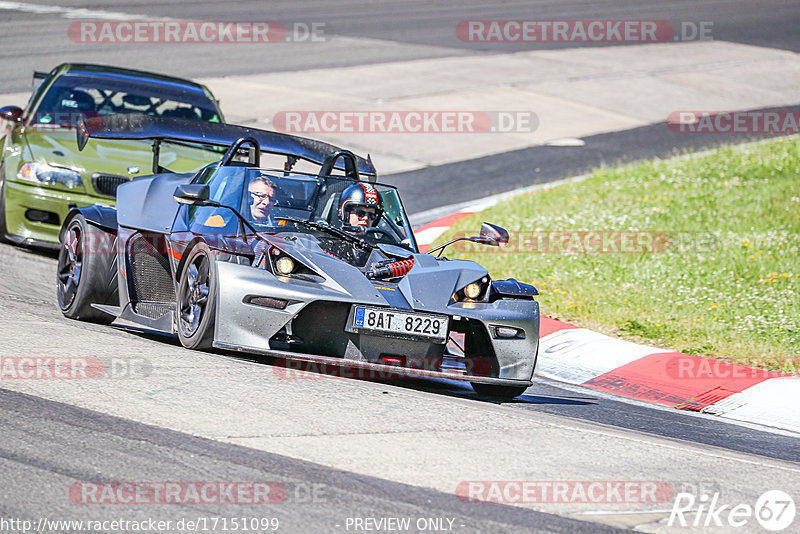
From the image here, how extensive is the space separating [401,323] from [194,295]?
1.38 m

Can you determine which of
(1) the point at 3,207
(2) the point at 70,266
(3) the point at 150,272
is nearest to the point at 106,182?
(1) the point at 3,207

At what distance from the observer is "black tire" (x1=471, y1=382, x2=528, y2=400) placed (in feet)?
24.9

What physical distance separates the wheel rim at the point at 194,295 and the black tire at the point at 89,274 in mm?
1197

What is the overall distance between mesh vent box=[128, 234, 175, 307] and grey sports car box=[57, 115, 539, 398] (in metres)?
0.01

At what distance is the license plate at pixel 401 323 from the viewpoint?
6.92 metres

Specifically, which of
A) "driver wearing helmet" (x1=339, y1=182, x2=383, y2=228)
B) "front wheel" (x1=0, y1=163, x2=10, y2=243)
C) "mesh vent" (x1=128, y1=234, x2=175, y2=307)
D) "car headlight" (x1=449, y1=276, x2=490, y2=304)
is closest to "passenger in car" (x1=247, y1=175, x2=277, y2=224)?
"driver wearing helmet" (x1=339, y1=182, x2=383, y2=228)

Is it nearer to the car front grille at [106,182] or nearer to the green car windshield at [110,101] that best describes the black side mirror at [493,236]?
the car front grille at [106,182]

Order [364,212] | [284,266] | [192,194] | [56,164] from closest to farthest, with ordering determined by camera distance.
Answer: [284,266], [192,194], [364,212], [56,164]

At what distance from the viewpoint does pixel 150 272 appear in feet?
27.2

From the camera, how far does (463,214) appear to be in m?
14.4

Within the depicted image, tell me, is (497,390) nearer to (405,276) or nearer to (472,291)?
(472,291)

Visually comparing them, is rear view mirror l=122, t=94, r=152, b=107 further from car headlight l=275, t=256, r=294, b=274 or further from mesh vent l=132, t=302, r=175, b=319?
car headlight l=275, t=256, r=294, b=274

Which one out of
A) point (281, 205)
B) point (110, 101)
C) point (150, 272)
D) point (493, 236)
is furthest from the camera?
point (110, 101)

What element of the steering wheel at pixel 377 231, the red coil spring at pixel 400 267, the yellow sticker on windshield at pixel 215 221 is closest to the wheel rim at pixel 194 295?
the yellow sticker on windshield at pixel 215 221
